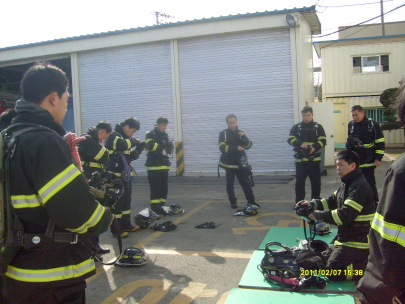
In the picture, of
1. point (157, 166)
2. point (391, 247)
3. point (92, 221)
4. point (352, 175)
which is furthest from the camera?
point (157, 166)

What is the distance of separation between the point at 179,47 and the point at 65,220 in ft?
38.8

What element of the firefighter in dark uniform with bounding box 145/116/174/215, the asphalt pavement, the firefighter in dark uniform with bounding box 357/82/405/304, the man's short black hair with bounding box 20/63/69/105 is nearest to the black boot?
the asphalt pavement

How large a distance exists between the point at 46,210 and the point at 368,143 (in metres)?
6.02

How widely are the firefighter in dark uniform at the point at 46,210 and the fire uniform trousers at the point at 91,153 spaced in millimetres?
3084

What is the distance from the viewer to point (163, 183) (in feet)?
23.9

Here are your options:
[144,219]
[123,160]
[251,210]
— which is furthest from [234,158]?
[123,160]

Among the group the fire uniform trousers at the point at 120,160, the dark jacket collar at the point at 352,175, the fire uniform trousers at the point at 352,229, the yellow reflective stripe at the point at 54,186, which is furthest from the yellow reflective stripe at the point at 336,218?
the fire uniform trousers at the point at 120,160

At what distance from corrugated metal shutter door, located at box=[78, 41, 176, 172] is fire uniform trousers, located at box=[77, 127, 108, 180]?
787 cm

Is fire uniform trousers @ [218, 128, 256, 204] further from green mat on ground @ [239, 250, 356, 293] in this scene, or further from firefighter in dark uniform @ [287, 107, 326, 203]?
green mat on ground @ [239, 250, 356, 293]

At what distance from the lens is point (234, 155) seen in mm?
7465

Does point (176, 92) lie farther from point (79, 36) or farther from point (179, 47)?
point (79, 36)

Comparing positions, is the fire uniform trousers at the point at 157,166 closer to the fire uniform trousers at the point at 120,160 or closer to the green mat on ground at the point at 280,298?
the fire uniform trousers at the point at 120,160

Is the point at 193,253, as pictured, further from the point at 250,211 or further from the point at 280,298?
the point at 250,211

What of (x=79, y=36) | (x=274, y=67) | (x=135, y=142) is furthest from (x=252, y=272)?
(x=79, y=36)
